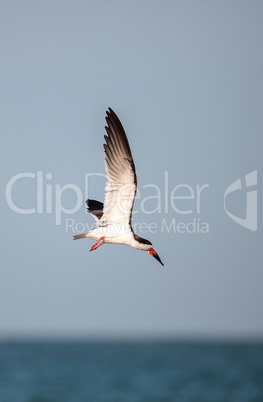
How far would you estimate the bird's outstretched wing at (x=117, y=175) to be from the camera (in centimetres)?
2095

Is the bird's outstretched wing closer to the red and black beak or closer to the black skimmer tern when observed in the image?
the black skimmer tern

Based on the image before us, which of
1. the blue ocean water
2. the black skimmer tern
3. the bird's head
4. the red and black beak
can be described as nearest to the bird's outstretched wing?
the black skimmer tern

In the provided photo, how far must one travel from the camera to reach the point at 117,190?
21016mm

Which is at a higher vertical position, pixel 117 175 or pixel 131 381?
pixel 117 175

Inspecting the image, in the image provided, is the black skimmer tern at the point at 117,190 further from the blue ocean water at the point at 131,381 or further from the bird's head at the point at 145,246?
the blue ocean water at the point at 131,381

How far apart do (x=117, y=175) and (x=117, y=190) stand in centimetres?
35

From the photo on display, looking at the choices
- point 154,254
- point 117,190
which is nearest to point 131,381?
point 154,254

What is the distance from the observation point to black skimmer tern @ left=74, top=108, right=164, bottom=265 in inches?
825

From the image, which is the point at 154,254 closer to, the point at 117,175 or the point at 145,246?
the point at 145,246

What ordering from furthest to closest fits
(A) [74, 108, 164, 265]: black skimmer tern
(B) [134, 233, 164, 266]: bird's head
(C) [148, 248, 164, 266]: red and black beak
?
(C) [148, 248, 164, 266]: red and black beak, (B) [134, 233, 164, 266]: bird's head, (A) [74, 108, 164, 265]: black skimmer tern

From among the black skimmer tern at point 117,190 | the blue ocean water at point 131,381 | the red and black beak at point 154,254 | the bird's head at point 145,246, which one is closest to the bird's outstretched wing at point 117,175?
the black skimmer tern at point 117,190

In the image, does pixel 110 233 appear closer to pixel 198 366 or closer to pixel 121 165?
pixel 121 165

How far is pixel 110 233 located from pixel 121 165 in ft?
5.29

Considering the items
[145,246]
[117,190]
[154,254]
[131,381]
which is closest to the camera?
[117,190]
